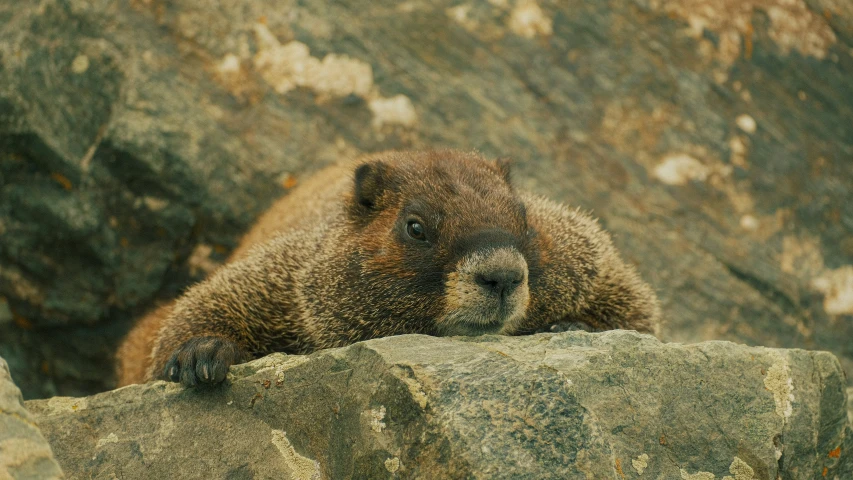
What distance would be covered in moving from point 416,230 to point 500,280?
2.59ft

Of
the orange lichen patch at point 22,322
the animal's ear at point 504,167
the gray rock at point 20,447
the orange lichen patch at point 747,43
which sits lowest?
the orange lichen patch at point 22,322

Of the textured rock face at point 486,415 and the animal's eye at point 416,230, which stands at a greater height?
the animal's eye at point 416,230


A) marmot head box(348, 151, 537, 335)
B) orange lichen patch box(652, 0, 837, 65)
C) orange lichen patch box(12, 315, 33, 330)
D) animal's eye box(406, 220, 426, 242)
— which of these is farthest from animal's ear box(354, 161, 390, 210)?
orange lichen patch box(652, 0, 837, 65)

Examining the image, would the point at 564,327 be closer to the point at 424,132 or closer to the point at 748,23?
the point at 424,132

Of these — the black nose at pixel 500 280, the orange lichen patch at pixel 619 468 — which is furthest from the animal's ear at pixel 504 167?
the orange lichen patch at pixel 619 468

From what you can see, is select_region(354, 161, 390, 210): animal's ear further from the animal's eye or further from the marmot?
the animal's eye

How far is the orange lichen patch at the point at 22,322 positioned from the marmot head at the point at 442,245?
3.97m

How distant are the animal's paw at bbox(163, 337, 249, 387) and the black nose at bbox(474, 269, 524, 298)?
1.56 meters

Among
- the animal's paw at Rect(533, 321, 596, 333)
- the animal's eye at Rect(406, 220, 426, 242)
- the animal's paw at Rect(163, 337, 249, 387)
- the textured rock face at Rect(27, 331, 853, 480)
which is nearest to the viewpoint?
the textured rock face at Rect(27, 331, 853, 480)

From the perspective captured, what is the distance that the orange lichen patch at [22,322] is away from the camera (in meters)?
7.84

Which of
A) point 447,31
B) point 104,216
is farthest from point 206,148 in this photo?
point 447,31

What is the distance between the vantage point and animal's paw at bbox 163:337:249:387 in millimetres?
4750

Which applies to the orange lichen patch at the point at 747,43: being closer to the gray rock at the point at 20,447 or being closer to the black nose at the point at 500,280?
the black nose at the point at 500,280

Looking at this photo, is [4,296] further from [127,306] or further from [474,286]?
[474,286]
